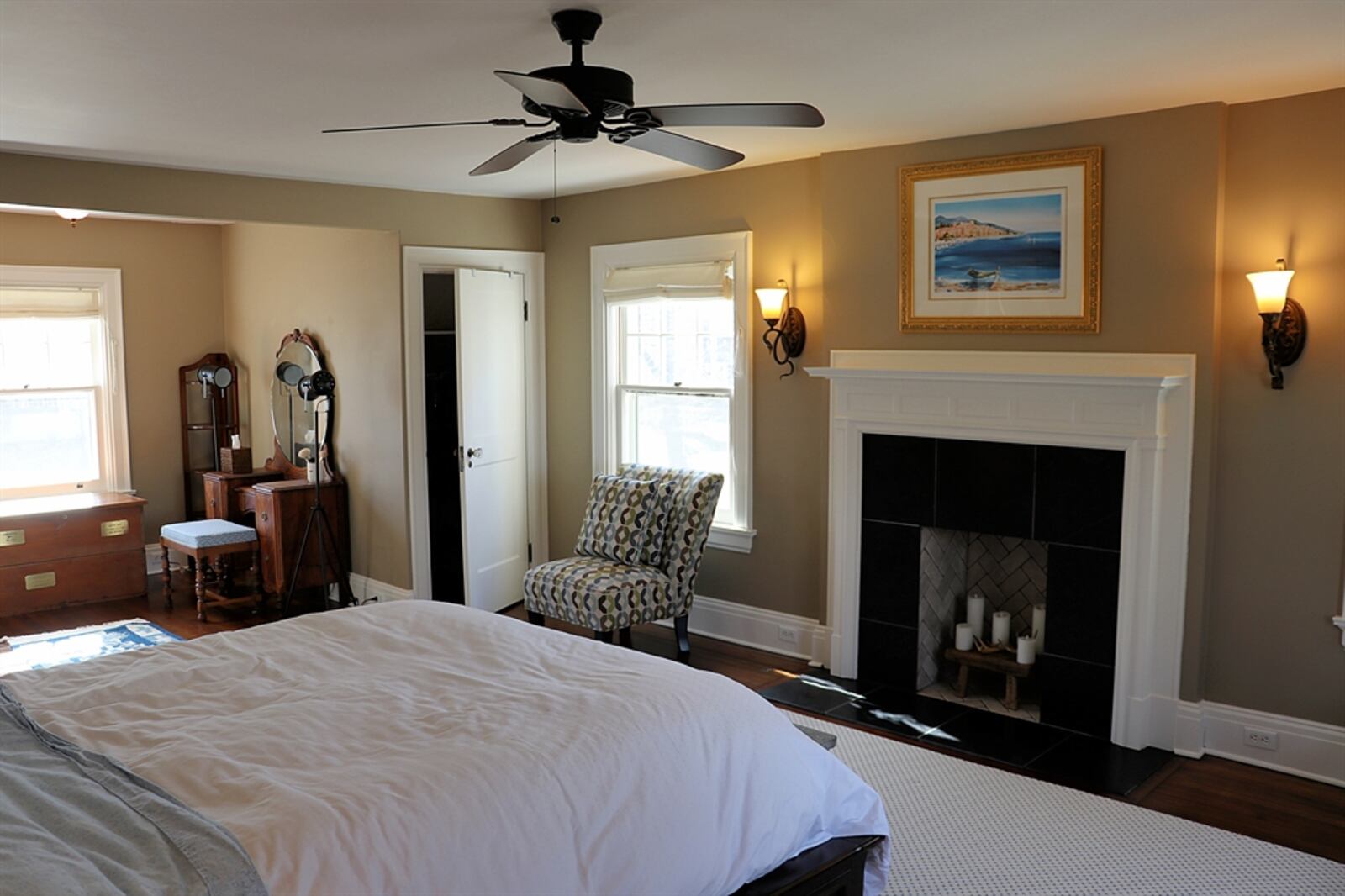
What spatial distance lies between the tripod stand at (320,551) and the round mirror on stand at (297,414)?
0.06 metres

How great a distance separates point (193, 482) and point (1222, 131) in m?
6.45

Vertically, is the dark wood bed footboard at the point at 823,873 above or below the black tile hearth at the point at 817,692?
above

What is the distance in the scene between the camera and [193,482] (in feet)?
23.5

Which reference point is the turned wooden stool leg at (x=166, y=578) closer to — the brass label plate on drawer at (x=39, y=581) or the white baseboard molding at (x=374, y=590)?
the brass label plate on drawer at (x=39, y=581)

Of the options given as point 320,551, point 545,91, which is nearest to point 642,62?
point 545,91

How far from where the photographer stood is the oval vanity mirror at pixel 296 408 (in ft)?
20.6

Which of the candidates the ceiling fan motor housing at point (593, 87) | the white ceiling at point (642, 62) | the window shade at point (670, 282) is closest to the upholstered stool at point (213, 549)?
the white ceiling at point (642, 62)

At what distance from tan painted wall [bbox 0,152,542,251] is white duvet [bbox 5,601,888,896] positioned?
2505 mm

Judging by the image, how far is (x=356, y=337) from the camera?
5.95 meters

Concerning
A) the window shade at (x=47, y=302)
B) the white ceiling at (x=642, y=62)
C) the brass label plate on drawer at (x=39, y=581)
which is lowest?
the brass label plate on drawer at (x=39, y=581)

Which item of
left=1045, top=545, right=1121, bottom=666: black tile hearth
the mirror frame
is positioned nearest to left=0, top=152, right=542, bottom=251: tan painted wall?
the mirror frame

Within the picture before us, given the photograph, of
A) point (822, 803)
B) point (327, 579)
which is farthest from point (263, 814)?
point (327, 579)

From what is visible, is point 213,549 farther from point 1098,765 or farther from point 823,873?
point 1098,765

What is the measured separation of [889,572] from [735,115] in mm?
2547
